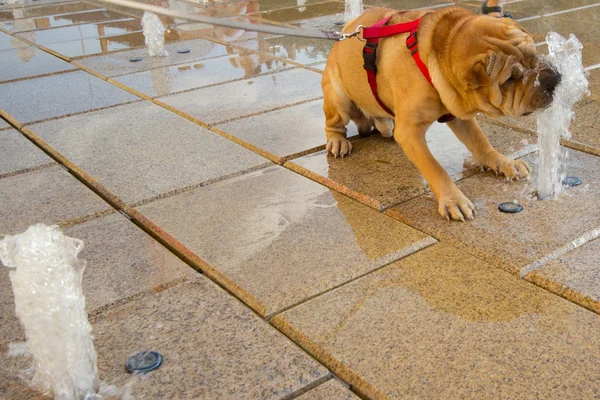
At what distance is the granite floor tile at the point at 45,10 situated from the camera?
1088 centimetres

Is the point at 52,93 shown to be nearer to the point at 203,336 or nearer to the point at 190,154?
the point at 190,154

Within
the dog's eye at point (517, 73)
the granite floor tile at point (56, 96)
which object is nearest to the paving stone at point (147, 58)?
the granite floor tile at point (56, 96)

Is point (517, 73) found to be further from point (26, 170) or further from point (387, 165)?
point (26, 170)

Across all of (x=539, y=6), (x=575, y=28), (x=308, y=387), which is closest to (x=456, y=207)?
(x=308, y=387)

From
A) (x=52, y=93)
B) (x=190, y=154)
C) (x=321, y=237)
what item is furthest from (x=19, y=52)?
(x=321, y=237)

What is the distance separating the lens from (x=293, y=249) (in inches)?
145

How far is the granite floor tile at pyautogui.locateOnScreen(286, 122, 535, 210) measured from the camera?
167 inches

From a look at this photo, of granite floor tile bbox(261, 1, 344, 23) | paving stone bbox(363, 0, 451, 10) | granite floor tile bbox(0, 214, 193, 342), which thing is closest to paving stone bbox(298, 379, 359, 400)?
granite floor tile bbox(0, 214, 193, 342)

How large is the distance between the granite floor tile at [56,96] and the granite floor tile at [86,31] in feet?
6.47

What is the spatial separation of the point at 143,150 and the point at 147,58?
9.72 feet

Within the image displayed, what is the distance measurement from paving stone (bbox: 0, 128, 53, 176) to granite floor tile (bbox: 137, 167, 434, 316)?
4.12 feet

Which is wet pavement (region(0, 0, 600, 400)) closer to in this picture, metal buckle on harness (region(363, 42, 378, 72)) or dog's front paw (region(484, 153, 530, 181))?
dog's front paw (region(484, 153, 530, 181))

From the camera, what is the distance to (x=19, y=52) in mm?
8453

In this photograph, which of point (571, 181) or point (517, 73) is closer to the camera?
point (517, 73)
